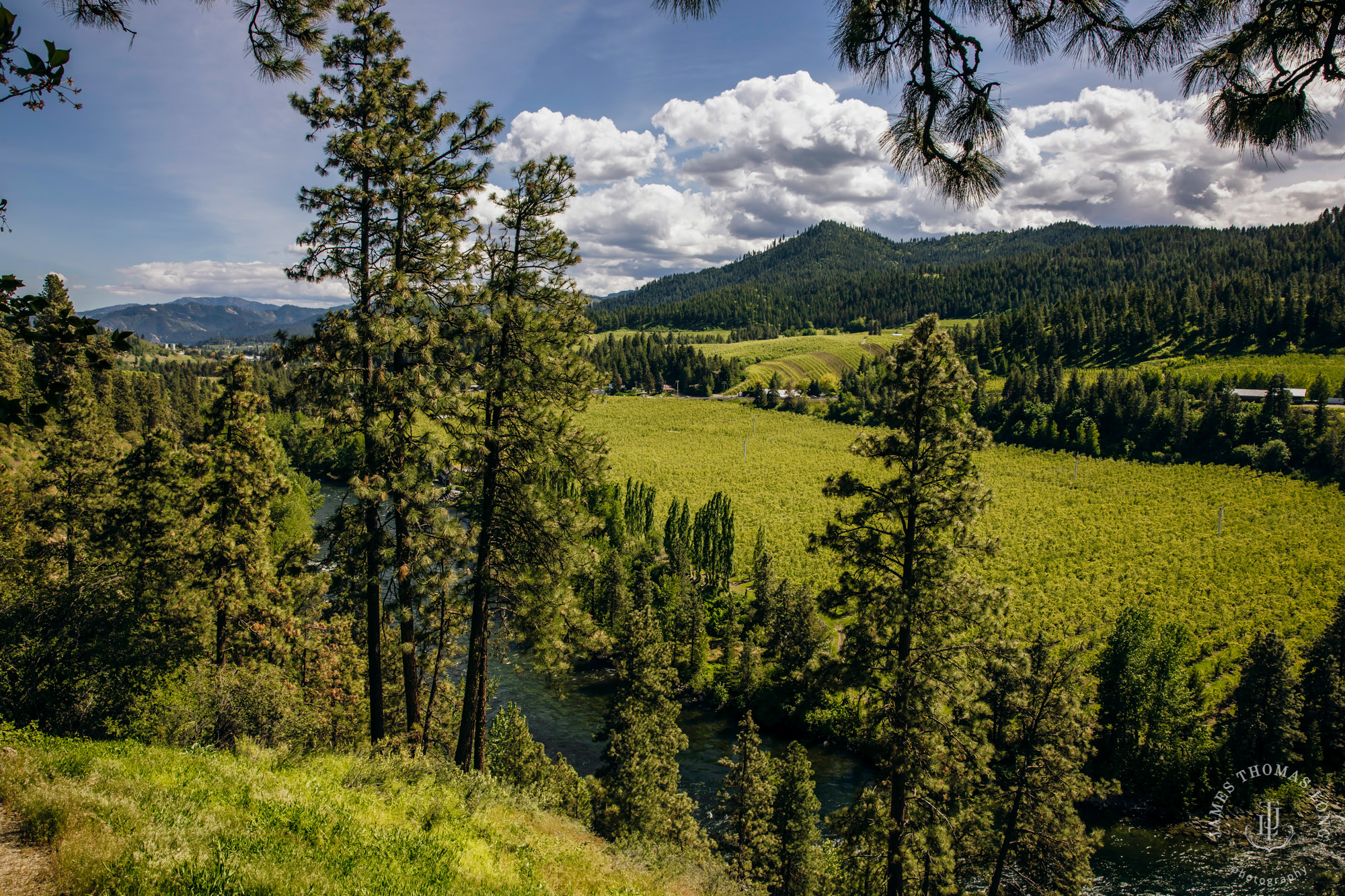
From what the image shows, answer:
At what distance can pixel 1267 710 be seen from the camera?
31672 millimetres

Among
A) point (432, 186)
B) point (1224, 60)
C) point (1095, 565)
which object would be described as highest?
point (432, 186)

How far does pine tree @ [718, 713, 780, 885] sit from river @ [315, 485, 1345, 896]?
4885 mm

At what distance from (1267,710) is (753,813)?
93.1 ft

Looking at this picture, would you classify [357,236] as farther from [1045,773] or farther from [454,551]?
[1045,773]

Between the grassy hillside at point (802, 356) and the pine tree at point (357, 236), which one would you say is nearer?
the pine tree at point (357, 236)

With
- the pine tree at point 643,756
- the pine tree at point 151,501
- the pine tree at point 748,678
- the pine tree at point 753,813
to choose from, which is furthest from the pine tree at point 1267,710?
the pine tree at point 151,501

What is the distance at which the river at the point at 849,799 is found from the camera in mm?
26406

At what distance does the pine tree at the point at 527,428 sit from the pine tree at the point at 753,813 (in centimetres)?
1287

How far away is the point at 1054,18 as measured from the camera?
14.9ft

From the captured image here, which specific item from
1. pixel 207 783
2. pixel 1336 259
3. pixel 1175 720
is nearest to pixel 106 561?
pixel 207 783

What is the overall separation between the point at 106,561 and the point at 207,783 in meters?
13.7

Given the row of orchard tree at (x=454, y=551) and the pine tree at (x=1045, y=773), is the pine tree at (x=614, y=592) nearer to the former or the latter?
the row of orchard tree at (x=454, y=551)

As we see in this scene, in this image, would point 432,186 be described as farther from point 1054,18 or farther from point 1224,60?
point 1224,60

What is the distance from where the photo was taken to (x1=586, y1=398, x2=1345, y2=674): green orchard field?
4525cm
